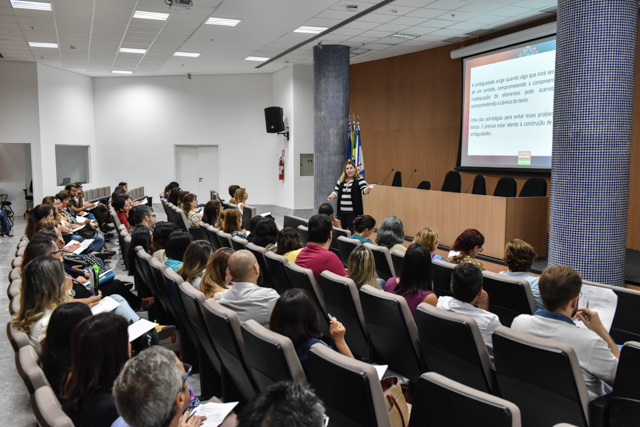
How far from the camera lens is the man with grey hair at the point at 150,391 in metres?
1.58

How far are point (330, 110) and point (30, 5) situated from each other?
5.69 metres

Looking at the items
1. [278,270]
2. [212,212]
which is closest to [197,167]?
[212,212]

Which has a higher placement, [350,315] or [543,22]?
[543,22]

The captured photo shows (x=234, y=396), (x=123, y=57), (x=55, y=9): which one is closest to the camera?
(x=234, y=396)

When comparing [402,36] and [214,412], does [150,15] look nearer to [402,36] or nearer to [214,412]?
[402,36]

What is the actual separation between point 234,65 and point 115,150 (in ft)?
16.5

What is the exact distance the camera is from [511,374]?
7.79 ft

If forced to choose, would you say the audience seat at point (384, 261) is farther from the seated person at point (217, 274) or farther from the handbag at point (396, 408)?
the handbag at point (396, 408)

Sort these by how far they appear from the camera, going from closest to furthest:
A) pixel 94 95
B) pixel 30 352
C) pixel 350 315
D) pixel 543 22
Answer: pixel 30 352 → pixel 350 315 → pixel 543 22 → pixel 94 95

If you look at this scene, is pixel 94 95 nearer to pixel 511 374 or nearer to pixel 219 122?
pixel 219 122

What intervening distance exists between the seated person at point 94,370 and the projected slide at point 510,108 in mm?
8135

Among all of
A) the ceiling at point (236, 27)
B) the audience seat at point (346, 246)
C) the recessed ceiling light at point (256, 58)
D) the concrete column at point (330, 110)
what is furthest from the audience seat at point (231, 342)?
the recessed ceiling light at point (256, 58)

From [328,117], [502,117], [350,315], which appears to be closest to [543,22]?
[502,117]

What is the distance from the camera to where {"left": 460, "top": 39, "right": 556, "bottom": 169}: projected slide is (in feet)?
28.0
